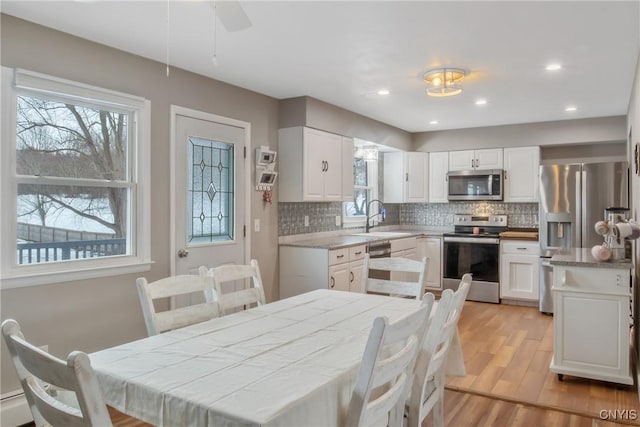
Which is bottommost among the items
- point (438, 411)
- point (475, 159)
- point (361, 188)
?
point (438, 411)

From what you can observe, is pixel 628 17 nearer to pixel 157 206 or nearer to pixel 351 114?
pixel 351 114

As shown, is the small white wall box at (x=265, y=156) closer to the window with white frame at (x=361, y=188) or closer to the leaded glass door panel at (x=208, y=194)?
the leaded glass door panel at (x=208, y=194)

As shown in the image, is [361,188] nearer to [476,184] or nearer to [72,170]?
[476,184]

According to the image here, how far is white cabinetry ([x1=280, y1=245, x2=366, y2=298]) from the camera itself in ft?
13.8

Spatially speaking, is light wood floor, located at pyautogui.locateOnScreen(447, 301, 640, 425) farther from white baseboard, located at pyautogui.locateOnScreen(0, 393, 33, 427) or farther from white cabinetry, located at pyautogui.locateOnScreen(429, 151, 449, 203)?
white baseboard, located at pyautogui.locateOnScreen(0, 393, 33, 427)

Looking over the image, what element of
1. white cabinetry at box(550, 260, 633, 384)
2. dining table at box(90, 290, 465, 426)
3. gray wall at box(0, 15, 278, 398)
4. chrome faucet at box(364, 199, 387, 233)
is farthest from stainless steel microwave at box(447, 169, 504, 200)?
dining table at box(90, 290, 465, 426)

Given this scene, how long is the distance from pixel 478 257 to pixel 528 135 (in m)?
1.74

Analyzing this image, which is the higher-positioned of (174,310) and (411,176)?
(411,176)

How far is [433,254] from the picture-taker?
20.5 feet

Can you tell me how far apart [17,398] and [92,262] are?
87cm

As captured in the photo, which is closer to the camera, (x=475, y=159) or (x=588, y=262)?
(x=588, y=262)

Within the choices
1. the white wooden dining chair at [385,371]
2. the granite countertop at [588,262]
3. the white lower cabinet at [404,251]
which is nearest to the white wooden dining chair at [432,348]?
the white wooden dining chair at [385,371]

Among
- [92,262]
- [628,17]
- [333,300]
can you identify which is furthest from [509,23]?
[92,262]

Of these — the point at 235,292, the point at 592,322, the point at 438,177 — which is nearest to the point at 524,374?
the point at 592,322
